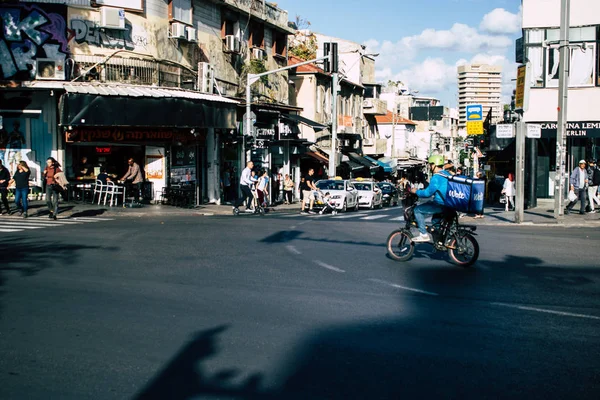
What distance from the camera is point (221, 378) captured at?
5.60 m

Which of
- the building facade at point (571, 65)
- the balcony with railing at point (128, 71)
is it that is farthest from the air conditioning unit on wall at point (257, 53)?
the building facade at point (571, 65)

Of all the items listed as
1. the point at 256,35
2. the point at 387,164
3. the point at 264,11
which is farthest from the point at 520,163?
the point at 387,164

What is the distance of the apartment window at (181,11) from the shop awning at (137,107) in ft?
13.0

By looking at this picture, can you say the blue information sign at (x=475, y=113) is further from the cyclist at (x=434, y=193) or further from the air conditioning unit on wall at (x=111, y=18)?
the cyclist at (x=434, y=193)

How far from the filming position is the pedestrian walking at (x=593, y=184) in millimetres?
23906

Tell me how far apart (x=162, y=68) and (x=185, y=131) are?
291cm

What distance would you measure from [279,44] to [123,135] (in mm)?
17403

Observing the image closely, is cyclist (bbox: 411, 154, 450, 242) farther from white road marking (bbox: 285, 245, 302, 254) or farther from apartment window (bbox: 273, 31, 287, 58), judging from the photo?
apartment window (bbox: 273, 31, 287, 58)

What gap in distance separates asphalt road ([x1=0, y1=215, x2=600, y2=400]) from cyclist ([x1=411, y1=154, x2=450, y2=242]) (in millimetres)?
709

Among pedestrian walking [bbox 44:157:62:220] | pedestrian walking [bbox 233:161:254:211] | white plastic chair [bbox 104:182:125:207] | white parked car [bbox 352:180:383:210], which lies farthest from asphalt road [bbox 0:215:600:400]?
white parked car [bbox 352:180:383:210]

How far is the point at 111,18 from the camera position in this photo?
26.0 meters

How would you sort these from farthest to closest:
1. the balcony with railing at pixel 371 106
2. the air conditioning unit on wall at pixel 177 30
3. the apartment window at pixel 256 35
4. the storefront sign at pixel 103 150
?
the balcony with railing at pixel 371 106 → the apartment window at pixel 256 35 → the air conditioning unit on wall at pixel 177 30 → the storefront sign at pixel 103 150

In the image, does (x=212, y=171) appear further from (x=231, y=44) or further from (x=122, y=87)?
(x=122, y=87)

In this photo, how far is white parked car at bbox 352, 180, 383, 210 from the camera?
3559 cm
